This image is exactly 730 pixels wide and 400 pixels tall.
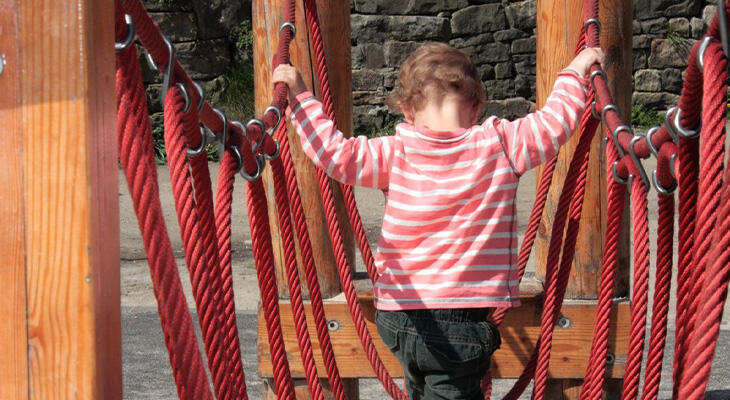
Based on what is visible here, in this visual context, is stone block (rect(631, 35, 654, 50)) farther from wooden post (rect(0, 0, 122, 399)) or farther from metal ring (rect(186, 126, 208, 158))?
wooden post (rect(0, 0, 122, 399))

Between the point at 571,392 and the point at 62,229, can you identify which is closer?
the point at 62,229

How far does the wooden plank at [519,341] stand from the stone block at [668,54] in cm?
681

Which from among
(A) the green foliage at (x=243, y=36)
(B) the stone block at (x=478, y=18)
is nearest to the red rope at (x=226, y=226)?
(A) the green foliage at (x=243, y=36)

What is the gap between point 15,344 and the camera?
955 millimetres

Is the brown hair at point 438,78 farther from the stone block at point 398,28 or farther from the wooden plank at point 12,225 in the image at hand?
the stone block at point 398,28

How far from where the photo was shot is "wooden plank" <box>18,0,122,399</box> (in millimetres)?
941

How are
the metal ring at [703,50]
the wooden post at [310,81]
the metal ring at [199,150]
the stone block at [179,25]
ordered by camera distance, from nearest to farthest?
the metal ring at [703,50], the metal ring at [199,150], the wooden post at [310,81], the stone block at [179,25]

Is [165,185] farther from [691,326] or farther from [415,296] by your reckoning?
[691,326]

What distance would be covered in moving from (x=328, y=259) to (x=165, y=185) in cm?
490

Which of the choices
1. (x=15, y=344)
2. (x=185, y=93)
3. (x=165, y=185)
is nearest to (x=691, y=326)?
(x=185, y=93)

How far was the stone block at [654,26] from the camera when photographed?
9016 millimetres

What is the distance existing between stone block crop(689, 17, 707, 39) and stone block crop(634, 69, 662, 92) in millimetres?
462

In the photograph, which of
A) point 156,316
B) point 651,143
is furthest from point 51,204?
point 156,316

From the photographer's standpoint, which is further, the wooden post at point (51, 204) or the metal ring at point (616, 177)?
the metal ring at point (616, 177)
